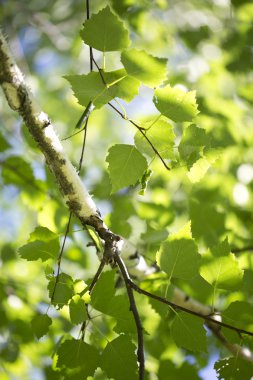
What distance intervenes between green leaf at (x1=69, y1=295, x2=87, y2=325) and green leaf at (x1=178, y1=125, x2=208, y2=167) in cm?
26

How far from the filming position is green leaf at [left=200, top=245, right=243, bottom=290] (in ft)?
2.21

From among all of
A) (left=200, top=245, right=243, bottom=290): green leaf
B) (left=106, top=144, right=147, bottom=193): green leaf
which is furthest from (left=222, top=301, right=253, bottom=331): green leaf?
(left=106, top=144, right=147, bottom=193): green leaf

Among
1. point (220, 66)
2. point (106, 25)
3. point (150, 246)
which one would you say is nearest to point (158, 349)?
point (150, 246)

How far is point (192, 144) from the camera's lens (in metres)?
0.65

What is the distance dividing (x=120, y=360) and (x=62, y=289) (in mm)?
139

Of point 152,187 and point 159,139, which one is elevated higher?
point 152,187

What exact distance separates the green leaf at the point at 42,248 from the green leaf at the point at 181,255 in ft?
0.57

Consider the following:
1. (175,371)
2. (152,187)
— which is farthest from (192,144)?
(152,187)

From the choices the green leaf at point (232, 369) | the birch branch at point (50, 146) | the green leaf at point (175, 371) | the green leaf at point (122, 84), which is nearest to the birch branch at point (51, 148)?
the birch branch at point (50, 146)

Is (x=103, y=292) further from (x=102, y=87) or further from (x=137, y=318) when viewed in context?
(x=102, y=87)

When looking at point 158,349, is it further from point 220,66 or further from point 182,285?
point 220,66

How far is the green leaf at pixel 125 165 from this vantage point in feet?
2.18

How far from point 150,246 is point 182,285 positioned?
21 cm

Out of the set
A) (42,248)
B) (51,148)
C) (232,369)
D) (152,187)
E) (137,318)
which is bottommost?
(232,369)
